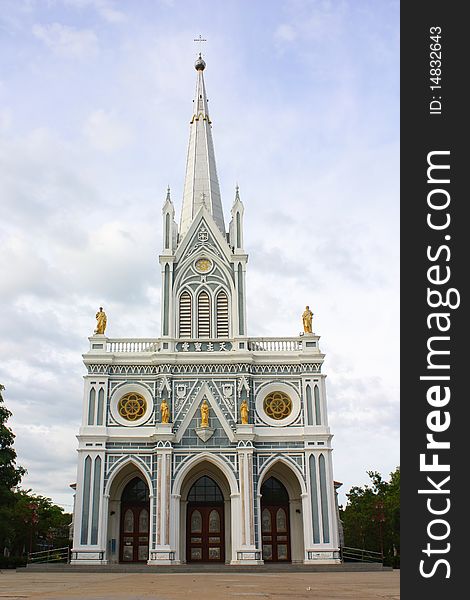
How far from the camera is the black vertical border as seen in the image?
7.87 m

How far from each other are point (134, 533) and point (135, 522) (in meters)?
0.56

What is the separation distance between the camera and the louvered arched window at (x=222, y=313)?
3841 centimetres

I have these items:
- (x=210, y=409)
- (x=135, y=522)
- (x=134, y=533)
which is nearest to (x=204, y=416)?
(x=210, y=409)

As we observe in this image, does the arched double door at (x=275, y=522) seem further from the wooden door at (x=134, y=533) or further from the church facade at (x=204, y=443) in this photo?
the wooden door at (x=134, y=533)

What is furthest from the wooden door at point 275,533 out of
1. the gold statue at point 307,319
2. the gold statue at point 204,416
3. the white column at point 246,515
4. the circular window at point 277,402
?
the gold statue at point 307,319

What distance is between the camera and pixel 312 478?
1388 inches

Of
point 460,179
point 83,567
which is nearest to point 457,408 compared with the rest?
point 460,179

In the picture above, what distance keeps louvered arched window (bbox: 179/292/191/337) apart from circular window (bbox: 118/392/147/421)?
170 inches

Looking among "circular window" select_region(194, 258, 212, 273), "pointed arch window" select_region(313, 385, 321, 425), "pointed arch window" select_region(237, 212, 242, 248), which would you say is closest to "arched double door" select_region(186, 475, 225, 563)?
"pointed arch window" select_region(313, 385, 321, 425)

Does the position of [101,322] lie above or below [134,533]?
above

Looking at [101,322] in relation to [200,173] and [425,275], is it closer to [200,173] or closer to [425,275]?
[200,173]

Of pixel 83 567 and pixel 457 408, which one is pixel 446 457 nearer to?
pixel 457 408

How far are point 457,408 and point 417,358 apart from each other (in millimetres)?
777

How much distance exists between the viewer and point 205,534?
36.3 m
